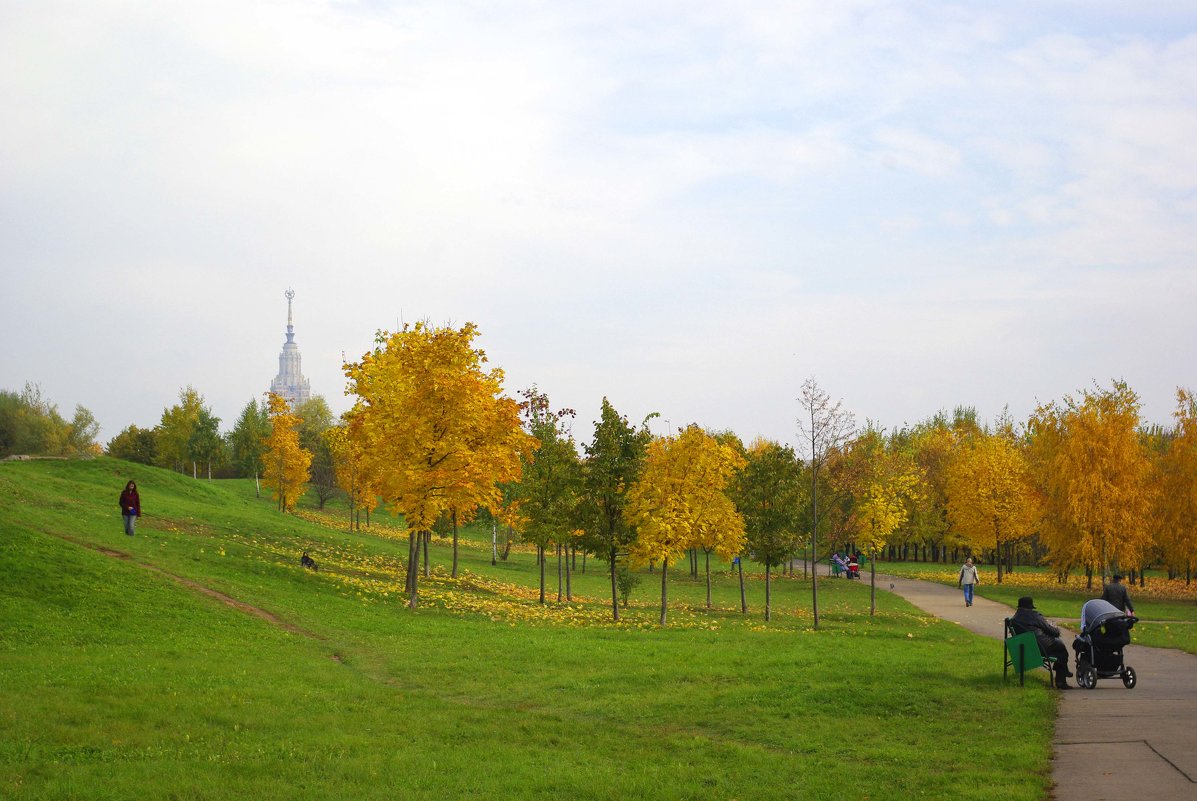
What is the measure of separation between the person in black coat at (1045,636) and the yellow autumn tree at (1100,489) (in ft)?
106

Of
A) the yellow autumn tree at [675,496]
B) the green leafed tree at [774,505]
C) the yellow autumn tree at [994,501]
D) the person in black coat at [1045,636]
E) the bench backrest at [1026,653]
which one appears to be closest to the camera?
the person in black coat at [1045,636]

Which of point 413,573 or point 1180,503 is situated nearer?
point 413,573

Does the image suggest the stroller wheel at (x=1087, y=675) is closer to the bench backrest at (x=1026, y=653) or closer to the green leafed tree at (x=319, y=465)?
the bench backrest at (x=1026, y=653)

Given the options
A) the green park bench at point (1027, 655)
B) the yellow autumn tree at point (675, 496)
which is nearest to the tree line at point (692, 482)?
the yellow autumn tree at point (675, 496)

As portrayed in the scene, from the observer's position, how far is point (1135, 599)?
46844 mm

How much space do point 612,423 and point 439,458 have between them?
20.0ft

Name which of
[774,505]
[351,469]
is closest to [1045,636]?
[774,505]

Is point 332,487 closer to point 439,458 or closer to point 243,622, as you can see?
point 439,458

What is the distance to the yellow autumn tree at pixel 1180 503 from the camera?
48.8 m

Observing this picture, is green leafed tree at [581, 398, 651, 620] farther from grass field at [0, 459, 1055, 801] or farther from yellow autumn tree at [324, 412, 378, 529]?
yellow autumn tree at [324, 412, 378, 529]

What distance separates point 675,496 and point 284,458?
46.1m

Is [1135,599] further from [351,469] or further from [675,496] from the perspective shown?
[351,469]

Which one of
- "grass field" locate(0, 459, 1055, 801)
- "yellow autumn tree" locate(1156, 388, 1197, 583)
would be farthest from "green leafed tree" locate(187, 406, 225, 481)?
"yellow autumn tree" locate(1156, 388, 1197, 583)

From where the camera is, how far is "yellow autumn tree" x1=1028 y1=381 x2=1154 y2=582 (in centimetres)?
4656
